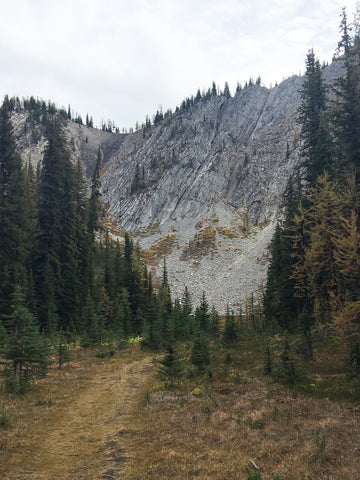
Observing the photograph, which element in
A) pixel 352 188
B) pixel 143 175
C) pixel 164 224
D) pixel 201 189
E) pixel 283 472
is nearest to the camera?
pixel 283 472

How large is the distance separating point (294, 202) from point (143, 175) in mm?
110510

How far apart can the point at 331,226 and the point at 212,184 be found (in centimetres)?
10400

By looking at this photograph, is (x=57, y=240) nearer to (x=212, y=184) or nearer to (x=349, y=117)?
(x=349, y=117)

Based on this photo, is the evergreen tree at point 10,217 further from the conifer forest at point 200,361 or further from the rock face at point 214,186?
the rock face at point 214,186

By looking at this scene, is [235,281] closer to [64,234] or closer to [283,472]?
[64,234]

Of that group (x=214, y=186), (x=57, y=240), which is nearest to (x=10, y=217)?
(x=57, y=240)

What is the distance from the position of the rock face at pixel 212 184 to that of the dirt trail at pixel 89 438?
52805 millimetres

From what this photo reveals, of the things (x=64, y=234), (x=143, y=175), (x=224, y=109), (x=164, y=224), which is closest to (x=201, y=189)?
(x=164, y=224)

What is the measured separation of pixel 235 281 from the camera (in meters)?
73.3

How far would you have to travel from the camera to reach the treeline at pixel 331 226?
1573 centimetres

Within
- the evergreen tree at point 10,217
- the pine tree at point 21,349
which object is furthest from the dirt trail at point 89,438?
the evergreen tree at point 10,217

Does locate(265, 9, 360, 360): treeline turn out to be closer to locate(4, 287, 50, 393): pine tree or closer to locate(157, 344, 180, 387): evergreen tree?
locate(157, 344, 180, 387): evergreen tree

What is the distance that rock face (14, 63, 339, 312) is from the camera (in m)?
82.2

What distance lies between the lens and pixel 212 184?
120m
